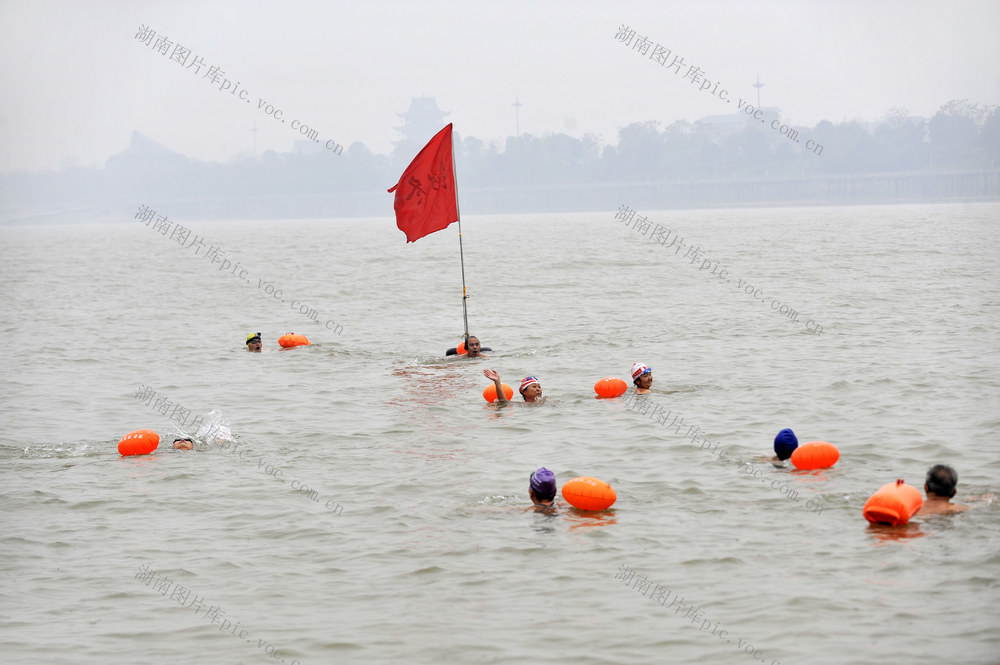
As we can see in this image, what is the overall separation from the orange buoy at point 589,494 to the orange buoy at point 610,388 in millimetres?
6290

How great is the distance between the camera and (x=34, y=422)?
1709cm

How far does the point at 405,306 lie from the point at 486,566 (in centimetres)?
2818

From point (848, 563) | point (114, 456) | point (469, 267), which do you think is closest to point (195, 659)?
point (848, 563)

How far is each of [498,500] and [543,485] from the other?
2.95ft

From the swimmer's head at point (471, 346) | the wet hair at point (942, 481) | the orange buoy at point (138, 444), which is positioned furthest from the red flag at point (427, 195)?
the wet hair at point (942, 481)

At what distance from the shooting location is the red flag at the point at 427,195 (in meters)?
20.2

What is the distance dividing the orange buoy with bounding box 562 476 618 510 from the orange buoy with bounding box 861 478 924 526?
8.28ft

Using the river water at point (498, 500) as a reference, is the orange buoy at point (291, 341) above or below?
above

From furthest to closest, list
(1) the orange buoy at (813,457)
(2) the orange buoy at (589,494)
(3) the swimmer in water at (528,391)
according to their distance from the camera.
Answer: (3) the swimmer in water at (528,391)
(1) the orange buoy at (813,457)
(2) the orange buoy at (589,494)

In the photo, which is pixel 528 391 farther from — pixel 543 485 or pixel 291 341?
pixel 291 341

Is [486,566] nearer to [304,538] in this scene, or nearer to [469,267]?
[304,538]

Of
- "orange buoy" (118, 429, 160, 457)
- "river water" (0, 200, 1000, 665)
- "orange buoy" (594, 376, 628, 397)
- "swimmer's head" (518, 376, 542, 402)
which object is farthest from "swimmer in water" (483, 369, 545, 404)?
"orange buoy" (118, 429, 160, 457)

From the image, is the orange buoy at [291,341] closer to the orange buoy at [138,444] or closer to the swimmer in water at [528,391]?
the swimmer in water at [528,391]

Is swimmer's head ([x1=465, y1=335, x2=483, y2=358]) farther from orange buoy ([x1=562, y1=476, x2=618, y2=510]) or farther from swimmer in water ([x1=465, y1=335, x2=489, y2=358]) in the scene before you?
orange buoy ([x1=562, y1=476, x2=618, y2=510])
